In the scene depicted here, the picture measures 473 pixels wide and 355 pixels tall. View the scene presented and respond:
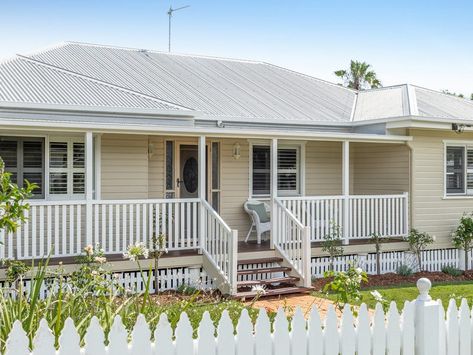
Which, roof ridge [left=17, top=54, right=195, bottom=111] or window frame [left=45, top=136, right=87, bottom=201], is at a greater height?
roof ridge [left=17, top=54, right=195, bottom=111]

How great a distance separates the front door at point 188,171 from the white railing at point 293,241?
8.04ft

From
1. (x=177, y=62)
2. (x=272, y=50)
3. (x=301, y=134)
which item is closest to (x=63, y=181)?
(x=301, y=134)

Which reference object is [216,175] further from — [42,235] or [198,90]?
[42,235]

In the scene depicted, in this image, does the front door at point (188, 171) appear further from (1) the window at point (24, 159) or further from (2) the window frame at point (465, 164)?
(2) the window frame at point (465, 164)

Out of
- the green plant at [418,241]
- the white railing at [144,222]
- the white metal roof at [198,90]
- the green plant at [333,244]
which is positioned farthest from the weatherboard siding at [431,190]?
the white railing at [144,222]

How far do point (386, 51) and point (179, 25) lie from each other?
17.1 metres

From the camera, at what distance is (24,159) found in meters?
12.3

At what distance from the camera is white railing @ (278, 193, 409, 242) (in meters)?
13.6

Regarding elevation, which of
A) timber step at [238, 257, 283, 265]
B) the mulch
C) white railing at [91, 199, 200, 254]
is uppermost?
white railing at [91, 199, 200, 254]

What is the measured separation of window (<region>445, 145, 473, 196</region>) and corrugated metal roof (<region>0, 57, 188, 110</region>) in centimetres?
744

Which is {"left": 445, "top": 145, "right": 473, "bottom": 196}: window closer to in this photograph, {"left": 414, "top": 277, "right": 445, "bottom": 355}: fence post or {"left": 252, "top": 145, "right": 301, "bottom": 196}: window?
{"left": 252, "top": 145, "right": 301, "bottom": 196}: window

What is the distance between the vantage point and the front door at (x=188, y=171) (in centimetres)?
1432

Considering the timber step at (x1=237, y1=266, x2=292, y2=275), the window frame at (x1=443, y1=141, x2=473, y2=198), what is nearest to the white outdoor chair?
the timber step at (x1=237, y1=266, x2=292, y2=275)

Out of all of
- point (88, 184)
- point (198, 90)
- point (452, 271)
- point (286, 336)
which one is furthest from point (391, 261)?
point (286, 336)
